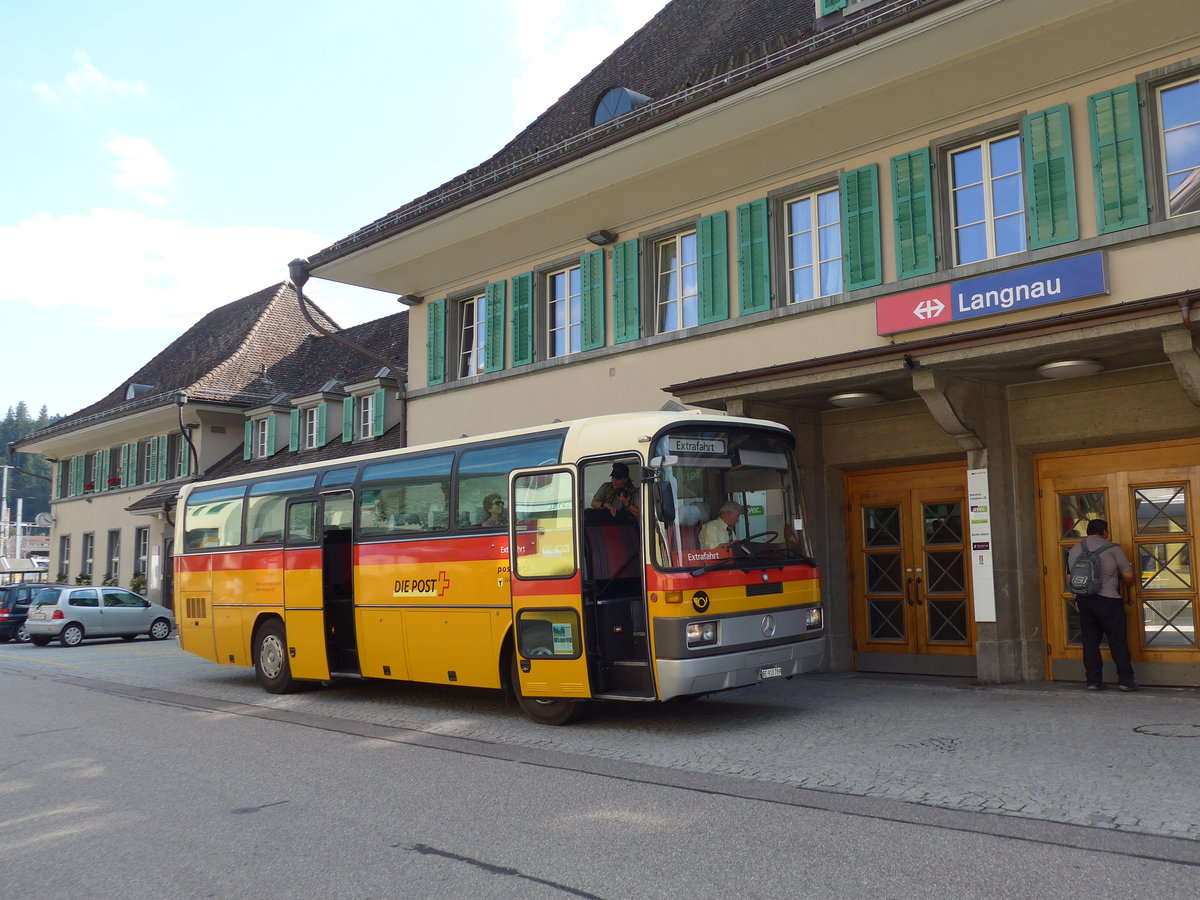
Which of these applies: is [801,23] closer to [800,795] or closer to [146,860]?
[800,795]

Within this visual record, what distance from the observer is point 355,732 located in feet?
33.4

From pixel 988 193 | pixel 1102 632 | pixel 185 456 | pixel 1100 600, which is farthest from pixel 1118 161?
pixel 185 456

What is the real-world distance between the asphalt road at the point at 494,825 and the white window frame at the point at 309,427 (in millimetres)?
20599

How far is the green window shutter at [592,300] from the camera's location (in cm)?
1661

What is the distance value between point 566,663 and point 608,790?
8.84 ft

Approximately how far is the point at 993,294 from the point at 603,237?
661 centimetres

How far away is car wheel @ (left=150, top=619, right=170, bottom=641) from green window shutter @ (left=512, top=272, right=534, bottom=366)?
14.1m

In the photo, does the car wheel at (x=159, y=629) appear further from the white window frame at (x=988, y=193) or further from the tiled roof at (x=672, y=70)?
the white window frame at (x=988, y=193)

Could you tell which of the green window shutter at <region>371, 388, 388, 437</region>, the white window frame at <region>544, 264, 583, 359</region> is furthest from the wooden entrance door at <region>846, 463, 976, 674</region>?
the green window shutter at <region>371, 388, 388, 437</region>

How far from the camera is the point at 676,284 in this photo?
15.8 m

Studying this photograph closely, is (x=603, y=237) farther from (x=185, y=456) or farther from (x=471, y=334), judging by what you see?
(x=185, y=456)

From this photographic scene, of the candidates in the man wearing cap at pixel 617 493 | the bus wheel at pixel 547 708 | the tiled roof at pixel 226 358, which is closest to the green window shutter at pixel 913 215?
the man wearing cap at pixel 617 493

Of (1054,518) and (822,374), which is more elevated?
(822,374)

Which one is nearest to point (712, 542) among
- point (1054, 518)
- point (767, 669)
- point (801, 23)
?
point (767, 669)
